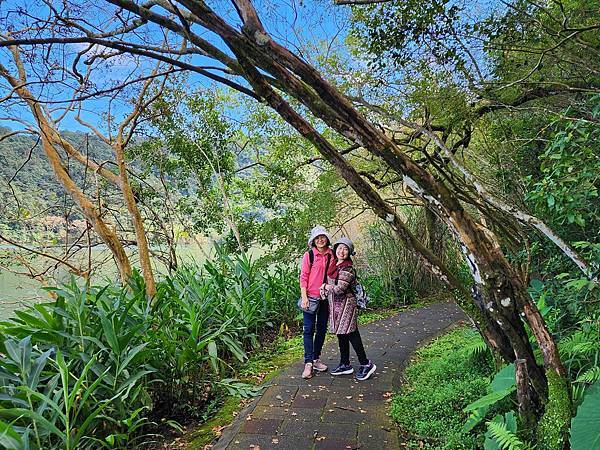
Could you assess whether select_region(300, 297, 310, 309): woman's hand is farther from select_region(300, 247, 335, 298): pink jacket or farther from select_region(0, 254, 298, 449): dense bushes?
select_region(0, 254, 298, 449): dense bushes

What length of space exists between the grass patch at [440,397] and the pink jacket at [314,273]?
3.54 ft

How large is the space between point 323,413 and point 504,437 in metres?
1.34

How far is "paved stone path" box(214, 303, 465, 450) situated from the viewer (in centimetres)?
254

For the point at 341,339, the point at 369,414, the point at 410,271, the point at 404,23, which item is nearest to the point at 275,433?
the point at 369,414

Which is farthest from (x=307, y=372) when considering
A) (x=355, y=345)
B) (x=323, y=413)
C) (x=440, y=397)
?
(x=440, y=397)

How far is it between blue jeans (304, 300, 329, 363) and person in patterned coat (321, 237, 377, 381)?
16 centimetres

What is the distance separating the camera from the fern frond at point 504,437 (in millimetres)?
1804

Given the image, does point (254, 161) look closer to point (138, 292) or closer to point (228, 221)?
point (228, 221)

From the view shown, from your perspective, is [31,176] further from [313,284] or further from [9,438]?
[9,438]

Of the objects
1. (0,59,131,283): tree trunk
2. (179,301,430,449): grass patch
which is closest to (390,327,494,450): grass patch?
(179,301,430,449): grass patch

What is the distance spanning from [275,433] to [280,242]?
4.89 meters

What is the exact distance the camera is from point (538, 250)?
11.2 feet

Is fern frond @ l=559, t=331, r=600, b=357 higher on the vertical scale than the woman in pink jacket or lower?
lower

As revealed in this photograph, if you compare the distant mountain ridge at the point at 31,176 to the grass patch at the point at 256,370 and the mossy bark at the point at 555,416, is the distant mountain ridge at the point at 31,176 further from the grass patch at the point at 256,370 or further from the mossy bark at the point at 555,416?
the mossy bark at the point at 555,416
